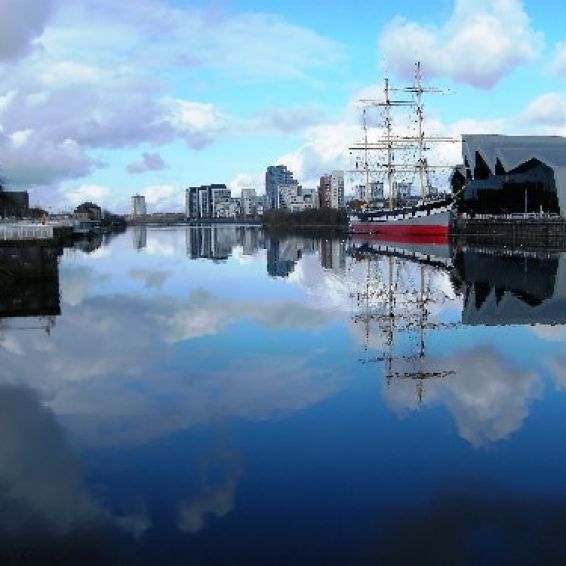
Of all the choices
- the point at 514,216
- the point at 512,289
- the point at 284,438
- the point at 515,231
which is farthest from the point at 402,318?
the point at 514,216

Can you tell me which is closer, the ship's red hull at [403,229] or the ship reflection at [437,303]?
the ship reflection at [437,303]

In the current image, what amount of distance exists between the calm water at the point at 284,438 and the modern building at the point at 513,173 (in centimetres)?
5752

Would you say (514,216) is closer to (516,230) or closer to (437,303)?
(516,230)

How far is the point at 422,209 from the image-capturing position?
83125 mm

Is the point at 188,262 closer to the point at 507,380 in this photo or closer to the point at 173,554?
the point at 507,380

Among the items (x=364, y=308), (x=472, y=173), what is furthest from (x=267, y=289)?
(x=472, y=173)

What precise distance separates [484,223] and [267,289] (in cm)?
5630

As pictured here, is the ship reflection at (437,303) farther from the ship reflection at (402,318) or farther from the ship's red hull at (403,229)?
the ship's red hull at (403,229)

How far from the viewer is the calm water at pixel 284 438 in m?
6.60

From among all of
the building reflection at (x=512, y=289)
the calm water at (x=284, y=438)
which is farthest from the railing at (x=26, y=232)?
the building reflection at (x=512, y=289)

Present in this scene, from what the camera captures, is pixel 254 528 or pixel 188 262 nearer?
pixel 254 528

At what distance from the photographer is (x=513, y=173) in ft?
270

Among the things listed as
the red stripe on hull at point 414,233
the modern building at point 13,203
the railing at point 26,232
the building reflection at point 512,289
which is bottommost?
the building reflection at point 512,289

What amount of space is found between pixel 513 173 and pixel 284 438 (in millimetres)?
78628
